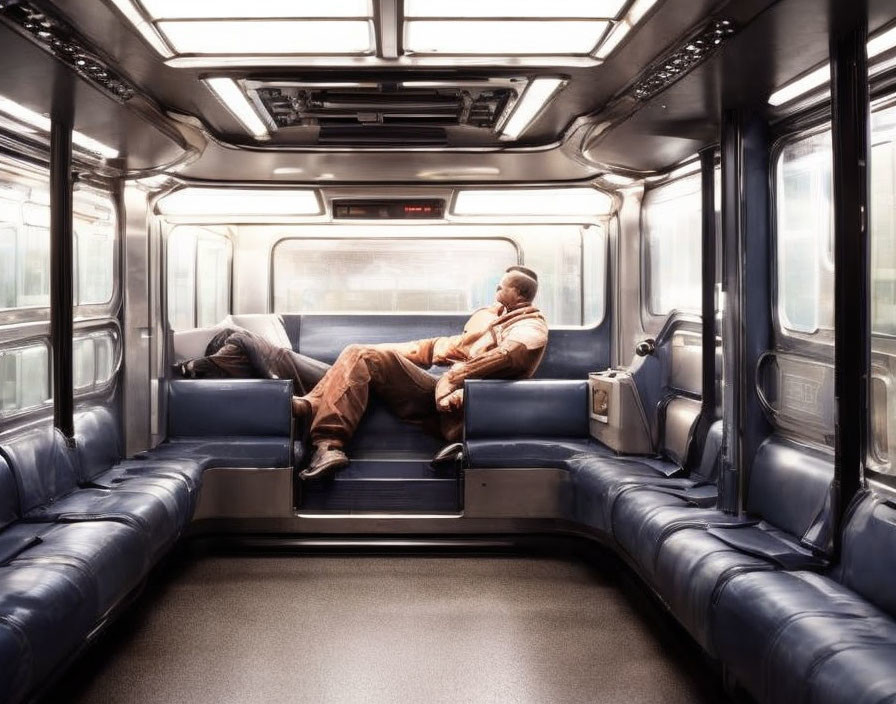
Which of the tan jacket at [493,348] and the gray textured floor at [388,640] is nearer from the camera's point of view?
the gray textured floor at [388,640]

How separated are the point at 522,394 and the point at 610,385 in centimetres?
51

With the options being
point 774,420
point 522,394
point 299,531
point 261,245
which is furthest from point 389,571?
point 261,245

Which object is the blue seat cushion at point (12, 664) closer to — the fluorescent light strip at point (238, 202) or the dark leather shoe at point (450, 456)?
the dark leather shoe at point (450, 456)

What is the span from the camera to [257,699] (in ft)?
9.50

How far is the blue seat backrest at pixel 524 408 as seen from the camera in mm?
5012

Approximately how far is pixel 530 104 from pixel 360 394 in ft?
7.17

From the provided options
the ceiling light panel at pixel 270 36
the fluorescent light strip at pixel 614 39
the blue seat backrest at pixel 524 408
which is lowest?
the blue seat backrest at pixel 524 408

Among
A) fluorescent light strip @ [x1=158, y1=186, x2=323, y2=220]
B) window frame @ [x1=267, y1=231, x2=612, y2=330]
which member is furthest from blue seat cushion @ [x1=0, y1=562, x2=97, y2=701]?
window frame @ [x1=267, y1=231, x2=612, y2=330]

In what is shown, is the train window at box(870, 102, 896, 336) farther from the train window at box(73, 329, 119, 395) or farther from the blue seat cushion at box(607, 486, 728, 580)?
the train window at box(73, 329, 119, 395)

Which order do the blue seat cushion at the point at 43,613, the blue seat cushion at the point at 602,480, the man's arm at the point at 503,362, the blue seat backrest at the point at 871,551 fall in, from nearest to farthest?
the blue seat cushion at the point at 43,613 < the blue seat backrest at the point at 871,551 < the blue seat cushion at the point at 602,480 < the man's arm at the point at 503,362

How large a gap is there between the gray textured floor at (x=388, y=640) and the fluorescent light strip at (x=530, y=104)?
2.25 m

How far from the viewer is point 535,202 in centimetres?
582

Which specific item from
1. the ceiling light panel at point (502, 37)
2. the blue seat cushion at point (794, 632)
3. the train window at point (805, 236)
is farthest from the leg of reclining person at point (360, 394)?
the blue seat cushion at point (794, 632)

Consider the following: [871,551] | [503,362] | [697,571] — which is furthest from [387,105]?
[871,551]
